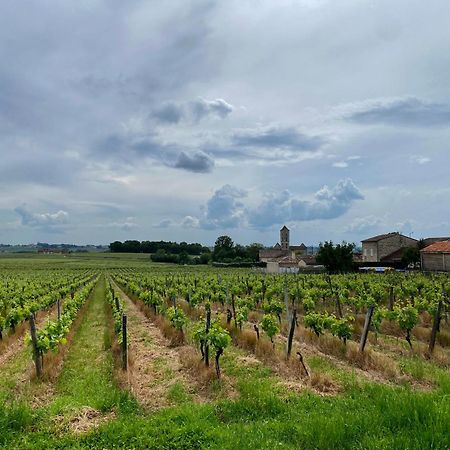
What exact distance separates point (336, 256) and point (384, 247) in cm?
1729

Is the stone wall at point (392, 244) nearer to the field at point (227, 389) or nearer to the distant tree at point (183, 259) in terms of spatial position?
the field at point (227, 389)

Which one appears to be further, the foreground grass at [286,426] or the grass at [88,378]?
the grass at [88,378]

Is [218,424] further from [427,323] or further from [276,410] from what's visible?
[427,323]

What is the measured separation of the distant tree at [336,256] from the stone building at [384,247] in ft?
45.5

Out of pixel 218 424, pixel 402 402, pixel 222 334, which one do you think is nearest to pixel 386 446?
pixel 402 402

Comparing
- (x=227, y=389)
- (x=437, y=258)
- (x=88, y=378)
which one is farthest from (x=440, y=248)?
(x=88, y=378)

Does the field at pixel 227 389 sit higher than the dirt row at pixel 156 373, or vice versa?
the field at pixel 227 389

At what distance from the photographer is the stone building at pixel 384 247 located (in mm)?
65812

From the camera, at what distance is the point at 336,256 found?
53375 millimetres

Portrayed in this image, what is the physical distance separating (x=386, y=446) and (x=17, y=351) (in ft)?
37.2

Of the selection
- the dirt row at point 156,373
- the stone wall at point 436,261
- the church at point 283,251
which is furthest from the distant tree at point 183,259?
the dirt row at point 156,373

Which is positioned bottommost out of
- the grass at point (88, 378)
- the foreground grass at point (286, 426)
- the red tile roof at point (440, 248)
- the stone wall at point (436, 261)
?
the grass at point (88, 378)

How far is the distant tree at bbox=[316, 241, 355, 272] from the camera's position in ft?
175

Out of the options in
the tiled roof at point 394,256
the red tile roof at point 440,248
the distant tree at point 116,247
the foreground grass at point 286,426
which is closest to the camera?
the foreground grass at point 286,426
